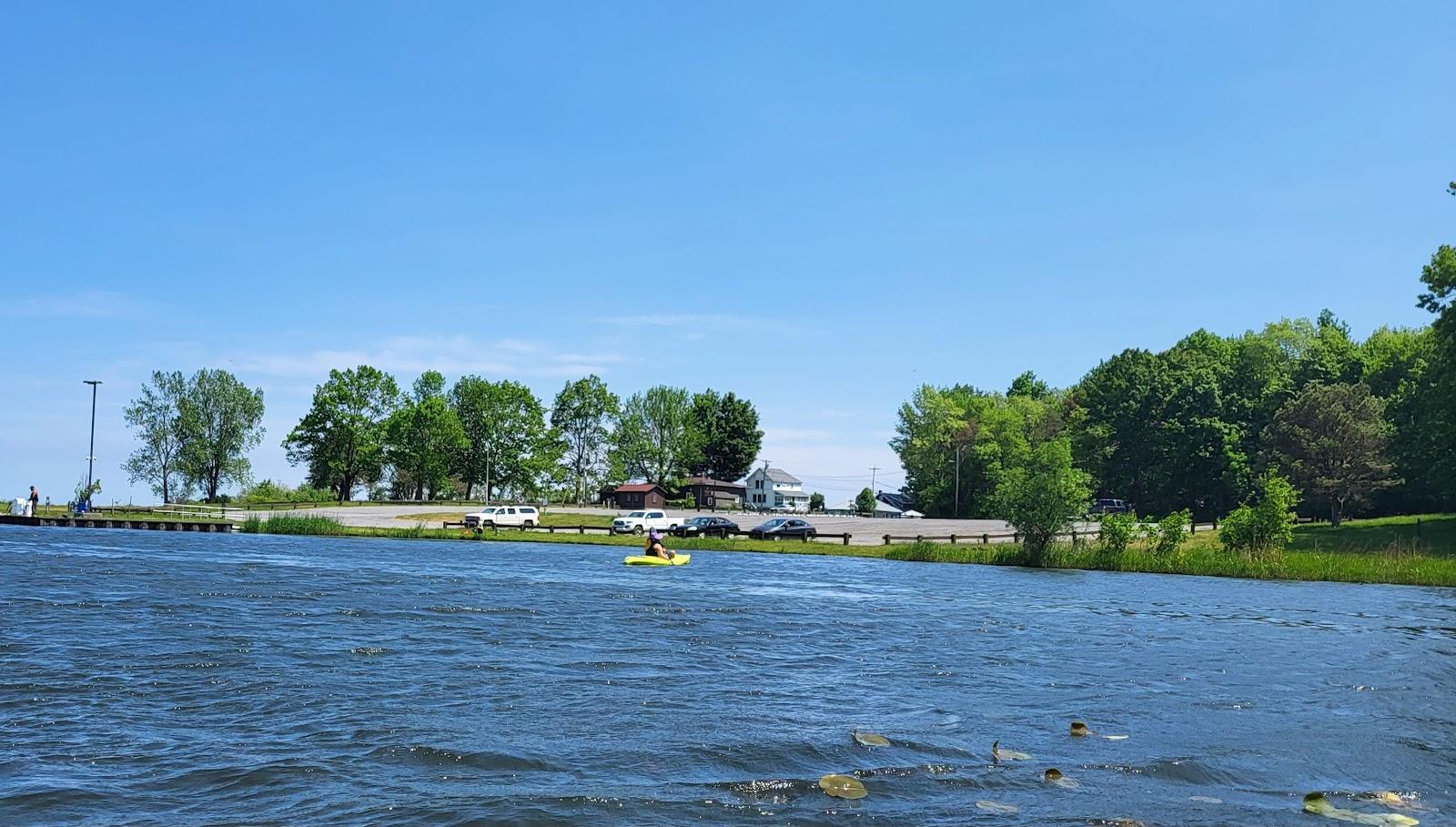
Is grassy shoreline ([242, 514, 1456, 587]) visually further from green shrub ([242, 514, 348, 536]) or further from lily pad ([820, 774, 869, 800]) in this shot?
lily pad ([820, 774, 869, 800])

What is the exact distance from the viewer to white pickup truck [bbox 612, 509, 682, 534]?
84.2 m

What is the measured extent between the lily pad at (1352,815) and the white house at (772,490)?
152909 millimetres

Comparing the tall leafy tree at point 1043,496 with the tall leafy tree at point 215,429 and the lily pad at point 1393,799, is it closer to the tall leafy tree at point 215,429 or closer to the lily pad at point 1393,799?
the lily pad at point 1393,799

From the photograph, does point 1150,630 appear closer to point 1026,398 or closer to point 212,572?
point 212,572

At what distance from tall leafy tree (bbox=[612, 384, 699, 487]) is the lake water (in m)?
119

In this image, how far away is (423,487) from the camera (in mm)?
142875

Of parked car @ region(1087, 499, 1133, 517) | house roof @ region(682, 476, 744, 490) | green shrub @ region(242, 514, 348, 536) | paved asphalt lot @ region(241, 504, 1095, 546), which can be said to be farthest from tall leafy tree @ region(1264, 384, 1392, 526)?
house roof @ region(682, 476, 744, 490)

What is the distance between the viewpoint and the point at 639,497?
138m

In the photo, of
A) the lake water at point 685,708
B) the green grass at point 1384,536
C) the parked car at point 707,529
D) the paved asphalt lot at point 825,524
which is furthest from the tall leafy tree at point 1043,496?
the parked car at point 707,529

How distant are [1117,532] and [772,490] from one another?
116m

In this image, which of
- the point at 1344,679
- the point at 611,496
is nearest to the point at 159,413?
the point at 611,496

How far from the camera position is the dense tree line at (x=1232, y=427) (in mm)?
75625

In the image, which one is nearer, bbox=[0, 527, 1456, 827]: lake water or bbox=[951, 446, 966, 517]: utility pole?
bbox=[0, 527, 1456, 827]: lake water

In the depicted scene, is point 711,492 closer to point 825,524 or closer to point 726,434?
point 726,434
